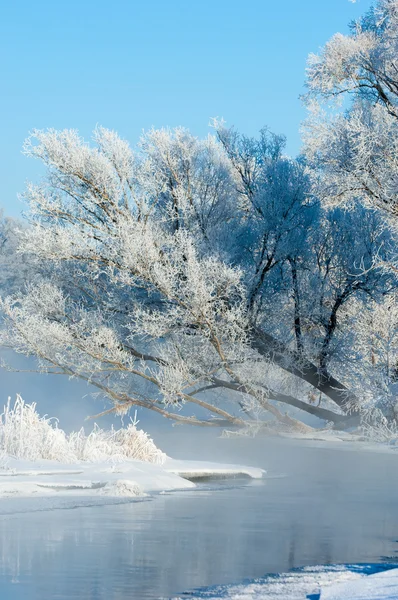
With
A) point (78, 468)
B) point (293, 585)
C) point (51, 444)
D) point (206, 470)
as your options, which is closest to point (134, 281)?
point (206, 470)

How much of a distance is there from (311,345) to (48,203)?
5.74 m

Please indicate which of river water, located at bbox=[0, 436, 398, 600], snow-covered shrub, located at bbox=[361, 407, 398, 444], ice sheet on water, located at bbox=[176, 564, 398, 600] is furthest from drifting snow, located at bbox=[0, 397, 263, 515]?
ice sheet on water, located at bbox=[176, 564, 398, 600]

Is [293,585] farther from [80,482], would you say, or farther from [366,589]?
[80,482]

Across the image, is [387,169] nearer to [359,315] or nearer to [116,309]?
[359,315]

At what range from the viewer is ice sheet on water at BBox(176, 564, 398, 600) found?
5602mm

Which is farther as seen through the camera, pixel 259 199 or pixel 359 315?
pixel 259 199

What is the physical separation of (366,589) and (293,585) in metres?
0.61

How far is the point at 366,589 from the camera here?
5.50m

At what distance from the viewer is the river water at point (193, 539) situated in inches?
235

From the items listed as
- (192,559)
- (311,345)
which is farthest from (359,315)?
(192,559)

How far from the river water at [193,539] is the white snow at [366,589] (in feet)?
2.88

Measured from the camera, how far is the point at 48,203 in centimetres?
1741

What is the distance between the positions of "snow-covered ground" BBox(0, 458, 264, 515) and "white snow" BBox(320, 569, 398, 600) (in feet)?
12.7

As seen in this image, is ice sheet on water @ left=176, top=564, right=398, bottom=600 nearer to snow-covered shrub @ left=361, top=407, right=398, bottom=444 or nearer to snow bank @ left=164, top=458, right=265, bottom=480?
snow bank @ left=164, top=458, right=265, bottom=480
